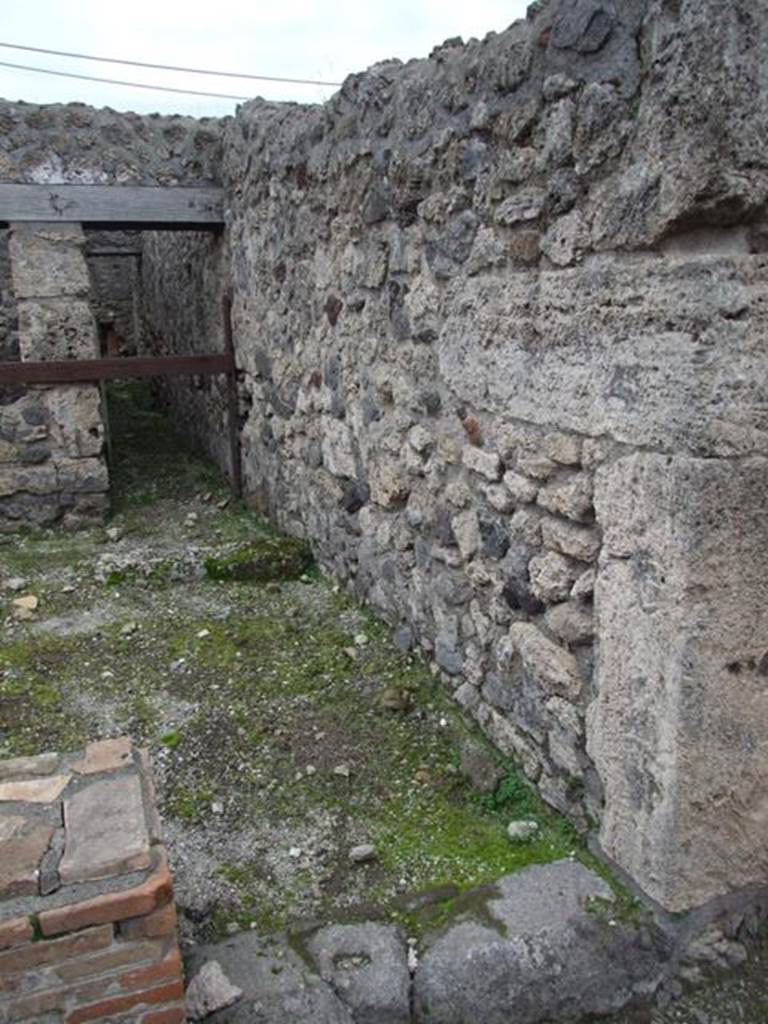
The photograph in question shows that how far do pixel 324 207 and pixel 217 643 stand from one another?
198 centimetres

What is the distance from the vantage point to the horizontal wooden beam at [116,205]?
207 inches

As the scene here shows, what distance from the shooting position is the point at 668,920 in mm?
2215

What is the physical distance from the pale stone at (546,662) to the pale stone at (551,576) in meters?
0.14

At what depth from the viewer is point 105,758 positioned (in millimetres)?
2178

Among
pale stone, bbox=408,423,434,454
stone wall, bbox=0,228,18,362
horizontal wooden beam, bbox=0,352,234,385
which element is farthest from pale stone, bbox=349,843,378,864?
stone wall, bbox=0,228,18,362

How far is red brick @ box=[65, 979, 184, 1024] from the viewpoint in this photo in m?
1.79

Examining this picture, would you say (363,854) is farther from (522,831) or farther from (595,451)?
(595,451)

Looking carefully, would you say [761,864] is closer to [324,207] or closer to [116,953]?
[116,953]

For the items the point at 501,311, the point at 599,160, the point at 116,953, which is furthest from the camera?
the point at 501,311

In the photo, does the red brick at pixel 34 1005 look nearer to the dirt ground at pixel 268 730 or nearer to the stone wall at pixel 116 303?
the dirt ground at pixel 268 730

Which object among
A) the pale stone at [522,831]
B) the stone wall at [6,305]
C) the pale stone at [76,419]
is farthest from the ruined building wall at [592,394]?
the stone wall at [6,305]

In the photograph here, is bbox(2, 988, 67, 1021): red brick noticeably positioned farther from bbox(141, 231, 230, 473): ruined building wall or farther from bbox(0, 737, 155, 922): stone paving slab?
bbox(141, 231, 230, 473): ruined building wall

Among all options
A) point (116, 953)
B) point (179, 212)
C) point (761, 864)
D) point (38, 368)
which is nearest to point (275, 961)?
point (116, 953)

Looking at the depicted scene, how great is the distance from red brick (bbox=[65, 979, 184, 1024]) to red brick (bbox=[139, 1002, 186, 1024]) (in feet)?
0.08
